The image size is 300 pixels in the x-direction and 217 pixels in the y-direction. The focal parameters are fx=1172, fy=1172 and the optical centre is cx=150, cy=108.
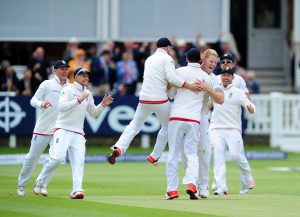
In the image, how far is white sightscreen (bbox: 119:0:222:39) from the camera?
111 feet

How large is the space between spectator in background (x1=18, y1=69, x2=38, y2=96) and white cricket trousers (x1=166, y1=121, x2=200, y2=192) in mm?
12952

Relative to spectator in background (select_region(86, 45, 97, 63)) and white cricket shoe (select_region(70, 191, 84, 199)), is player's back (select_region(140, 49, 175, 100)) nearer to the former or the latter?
white cricket shoe (select_region(70, 191, 84, 199))

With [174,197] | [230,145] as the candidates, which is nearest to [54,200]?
[174,197]

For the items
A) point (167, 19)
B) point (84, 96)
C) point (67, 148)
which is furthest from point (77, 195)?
point (167, 19)

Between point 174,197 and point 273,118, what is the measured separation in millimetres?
14717

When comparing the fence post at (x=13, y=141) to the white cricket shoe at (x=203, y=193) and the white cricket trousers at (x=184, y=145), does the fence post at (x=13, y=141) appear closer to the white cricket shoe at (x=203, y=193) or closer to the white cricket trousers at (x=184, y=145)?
the white cricket shoe at (x=203, y=193)

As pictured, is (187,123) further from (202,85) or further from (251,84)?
(251,84)

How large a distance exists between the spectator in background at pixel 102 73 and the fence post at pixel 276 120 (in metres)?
4.36

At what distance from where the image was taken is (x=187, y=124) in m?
16.5

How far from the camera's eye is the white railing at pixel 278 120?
101ft

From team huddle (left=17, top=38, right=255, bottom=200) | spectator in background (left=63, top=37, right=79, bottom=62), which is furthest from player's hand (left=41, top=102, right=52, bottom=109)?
spectator in background (left=63, top=37, right=79, bottom=62)

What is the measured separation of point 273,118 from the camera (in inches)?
1220

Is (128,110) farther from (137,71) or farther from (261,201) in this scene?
(261,201)

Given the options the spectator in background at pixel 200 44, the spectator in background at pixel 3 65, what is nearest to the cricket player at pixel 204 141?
the spectator in background at pixel 200 44
